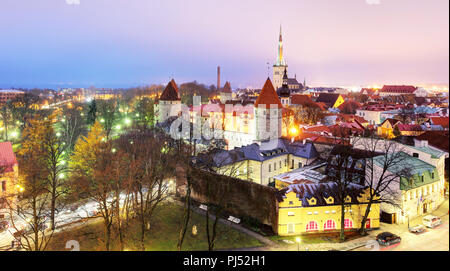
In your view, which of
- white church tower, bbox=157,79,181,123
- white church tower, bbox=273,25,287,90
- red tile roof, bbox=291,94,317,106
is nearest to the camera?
white church tower, bbox=157,79,181,123

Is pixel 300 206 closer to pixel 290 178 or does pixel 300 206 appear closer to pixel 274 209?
pixel 274 209

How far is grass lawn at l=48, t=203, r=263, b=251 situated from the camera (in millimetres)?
9336

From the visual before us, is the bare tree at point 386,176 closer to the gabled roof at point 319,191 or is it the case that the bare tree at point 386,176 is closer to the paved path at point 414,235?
Result: the gabled roof at point 319,191

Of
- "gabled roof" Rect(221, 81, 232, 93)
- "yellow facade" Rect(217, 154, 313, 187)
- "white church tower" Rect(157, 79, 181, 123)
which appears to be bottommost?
"yellow facade" Rect(217, 154, 313, 187)

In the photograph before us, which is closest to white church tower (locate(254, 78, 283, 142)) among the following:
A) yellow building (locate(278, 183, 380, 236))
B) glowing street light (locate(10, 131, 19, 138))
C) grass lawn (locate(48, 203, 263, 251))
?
yellow building (locate(278, 183, 380, 236))

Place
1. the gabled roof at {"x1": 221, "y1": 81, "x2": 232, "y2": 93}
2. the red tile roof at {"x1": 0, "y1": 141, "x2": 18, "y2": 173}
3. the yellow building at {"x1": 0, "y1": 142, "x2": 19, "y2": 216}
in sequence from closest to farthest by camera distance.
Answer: the yellow building at {"x1": 0, "y1": 142, "x2": 19, "y2": 216} < the red tile roof at {"x1": 0, "y1": 141, "x2": 18, "y2": 173} < the gabled roof at {"x1": 221, "y1": 81, "x2": 232, "y2": 93}

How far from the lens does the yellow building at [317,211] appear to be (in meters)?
10.4

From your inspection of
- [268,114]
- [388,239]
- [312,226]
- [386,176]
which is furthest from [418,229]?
[268,114]

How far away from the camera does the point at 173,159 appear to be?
12547 mm

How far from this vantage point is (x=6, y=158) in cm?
1180

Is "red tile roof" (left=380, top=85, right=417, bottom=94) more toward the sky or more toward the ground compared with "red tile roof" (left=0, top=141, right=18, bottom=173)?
more toward the sky

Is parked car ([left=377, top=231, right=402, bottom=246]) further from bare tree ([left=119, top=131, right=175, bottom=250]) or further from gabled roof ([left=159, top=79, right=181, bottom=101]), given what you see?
gabled roof ([left=159, top=79, right=181, bottom=101])

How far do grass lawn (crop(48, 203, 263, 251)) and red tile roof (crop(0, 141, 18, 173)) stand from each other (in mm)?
3612

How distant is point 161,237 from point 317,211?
16.6 ft
